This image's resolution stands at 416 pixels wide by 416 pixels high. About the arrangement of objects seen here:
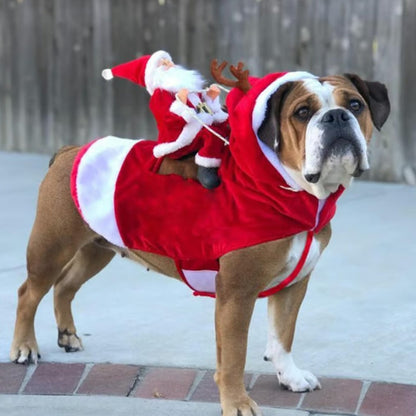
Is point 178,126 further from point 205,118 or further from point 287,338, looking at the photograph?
point 287,338

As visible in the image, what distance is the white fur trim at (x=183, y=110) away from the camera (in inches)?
155

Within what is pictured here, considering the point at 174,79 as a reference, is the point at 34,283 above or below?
below

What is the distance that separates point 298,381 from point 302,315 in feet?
3.48

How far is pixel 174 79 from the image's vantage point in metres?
4.07

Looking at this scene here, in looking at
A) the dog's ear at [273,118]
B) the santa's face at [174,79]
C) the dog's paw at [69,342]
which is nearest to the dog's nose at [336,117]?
the dog's ear at [273,118]

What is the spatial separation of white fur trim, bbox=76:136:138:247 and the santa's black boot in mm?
430

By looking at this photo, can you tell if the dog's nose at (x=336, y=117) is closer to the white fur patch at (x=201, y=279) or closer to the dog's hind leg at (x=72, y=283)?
the white fur patch at (x=201, y=279)

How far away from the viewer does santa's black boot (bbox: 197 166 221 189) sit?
149 inches

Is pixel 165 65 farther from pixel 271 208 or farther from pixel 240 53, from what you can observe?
pixel 240 53

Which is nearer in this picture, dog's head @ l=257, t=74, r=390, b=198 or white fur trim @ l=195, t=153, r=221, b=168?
dog's head @ l=257, t=74, r=390, b=198

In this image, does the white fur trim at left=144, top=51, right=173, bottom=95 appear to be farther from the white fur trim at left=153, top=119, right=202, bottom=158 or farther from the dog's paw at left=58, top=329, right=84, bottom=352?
the dog's paw at left=58, top=329, right=84, bottom=352

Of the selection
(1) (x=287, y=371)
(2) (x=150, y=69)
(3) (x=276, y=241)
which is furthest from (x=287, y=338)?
(2) (x=150, y=69)

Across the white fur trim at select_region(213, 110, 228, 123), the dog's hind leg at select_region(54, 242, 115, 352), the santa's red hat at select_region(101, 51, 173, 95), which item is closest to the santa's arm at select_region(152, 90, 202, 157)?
the white fur trim at select_region(213, 110, 228, 123)

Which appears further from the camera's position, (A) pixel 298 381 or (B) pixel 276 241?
(A) pixel 298 381
